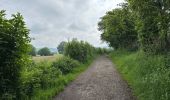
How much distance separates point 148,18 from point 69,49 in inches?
565

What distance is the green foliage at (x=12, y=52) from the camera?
1097 centimetres

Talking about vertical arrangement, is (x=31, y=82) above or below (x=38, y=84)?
above

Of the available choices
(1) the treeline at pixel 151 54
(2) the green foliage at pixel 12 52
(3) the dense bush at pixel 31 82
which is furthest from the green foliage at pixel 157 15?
(2) the green foliage at pixel 12 52

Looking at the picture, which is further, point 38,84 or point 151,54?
point 151,54

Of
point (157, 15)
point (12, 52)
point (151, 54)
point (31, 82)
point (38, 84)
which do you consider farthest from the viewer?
point (157, 15)

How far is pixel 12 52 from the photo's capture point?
11.2 m

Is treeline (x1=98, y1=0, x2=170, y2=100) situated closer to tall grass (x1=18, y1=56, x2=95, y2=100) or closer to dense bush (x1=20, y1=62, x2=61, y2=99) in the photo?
tall grass (x1=18, y1=56, x2=95, y2=100)

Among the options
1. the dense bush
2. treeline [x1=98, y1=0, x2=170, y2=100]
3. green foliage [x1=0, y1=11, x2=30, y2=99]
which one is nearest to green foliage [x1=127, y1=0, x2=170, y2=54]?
treeline [x1=98, y1=0, x2=170, y2=100]

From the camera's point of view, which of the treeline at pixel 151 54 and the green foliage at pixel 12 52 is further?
the treeline at pixel 151 54

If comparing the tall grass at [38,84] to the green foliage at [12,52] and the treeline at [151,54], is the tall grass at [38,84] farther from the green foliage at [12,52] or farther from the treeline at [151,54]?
the treeline at [151,54]

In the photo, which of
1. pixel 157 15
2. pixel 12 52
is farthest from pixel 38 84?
pixel 157 15

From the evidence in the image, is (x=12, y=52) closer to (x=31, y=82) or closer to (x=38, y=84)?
(x=31, y=82)

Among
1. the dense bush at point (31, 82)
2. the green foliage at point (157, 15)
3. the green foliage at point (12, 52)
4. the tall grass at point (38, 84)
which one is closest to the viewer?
the green foliage at point (12, 52)

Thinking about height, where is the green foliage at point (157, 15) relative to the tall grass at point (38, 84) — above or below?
above
